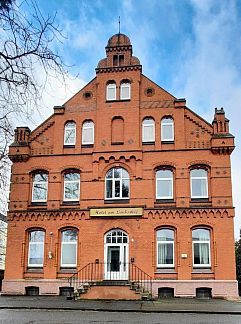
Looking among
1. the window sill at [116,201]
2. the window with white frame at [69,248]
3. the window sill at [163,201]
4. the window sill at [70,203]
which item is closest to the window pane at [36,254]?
the window with white frame at [69,248]

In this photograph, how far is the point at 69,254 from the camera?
2455 centimetres

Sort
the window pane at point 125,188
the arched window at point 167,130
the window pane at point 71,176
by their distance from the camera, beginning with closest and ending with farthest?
the window pane at point 125,188
the arched window at point 167,130
the window pane at point 71,176

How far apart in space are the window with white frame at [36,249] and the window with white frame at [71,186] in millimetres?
2597

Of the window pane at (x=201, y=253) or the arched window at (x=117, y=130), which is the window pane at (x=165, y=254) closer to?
the window pane at (x=201, y=253)

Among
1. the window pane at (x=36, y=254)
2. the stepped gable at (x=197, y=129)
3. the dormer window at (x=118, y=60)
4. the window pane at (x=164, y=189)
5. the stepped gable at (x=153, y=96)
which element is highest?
the dormer window at (x=118, y=60)

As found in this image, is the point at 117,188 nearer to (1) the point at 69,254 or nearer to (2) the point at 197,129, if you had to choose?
(1) the point at 69,254

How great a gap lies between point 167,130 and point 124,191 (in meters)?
4.33

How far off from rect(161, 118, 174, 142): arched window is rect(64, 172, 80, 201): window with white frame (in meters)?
5.49

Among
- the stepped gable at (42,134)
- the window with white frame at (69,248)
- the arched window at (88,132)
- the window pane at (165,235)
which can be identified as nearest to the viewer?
the window pane at (165,235)

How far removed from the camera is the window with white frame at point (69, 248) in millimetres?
24391

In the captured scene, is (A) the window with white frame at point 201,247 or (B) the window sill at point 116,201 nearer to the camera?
(A) the window with white frame at point 201,247

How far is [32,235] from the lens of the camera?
83.3 feet

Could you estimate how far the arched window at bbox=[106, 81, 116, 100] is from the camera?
86.9 ft

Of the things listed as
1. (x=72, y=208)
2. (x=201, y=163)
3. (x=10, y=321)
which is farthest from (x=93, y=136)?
(x=10, y=321)
